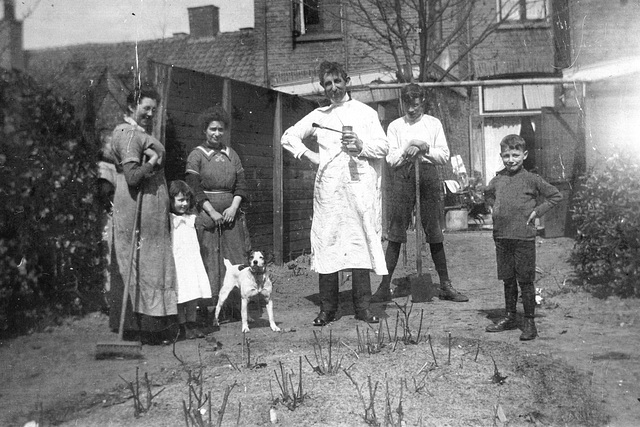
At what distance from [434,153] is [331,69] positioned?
148 cm

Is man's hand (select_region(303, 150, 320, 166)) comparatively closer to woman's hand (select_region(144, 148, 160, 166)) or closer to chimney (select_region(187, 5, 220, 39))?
woman's hand (select_region(144, 148, 160, 166))

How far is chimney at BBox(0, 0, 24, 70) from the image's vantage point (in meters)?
5.26

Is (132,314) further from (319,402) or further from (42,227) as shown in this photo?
(319,402)

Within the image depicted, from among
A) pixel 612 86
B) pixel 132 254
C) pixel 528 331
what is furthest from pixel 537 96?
pixel 132 254

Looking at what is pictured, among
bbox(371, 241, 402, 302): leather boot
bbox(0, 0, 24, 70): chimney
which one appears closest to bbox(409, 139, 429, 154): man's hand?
bbox(371, 241, 402, 302): leather boot

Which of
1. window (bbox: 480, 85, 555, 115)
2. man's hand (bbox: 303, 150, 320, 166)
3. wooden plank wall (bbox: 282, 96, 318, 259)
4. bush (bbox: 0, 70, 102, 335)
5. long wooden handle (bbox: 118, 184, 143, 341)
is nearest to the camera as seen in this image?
long wooden handle (bbox: 118, 184, 143, 341)

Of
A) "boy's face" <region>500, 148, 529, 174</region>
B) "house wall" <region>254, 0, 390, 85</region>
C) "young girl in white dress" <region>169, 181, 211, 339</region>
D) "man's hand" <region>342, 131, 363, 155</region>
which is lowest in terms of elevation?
"young girl in white dress" <region>169, 181, 211, 339</region>

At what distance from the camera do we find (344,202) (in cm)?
561

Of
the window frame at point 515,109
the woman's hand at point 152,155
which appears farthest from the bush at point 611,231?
the window frame at point 515,109

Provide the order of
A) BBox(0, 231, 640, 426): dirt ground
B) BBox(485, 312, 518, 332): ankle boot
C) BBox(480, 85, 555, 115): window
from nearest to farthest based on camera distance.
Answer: BBox(0, 231, 640, 426): dirt ground → BBox(485, 312, 518, 332): ankle boot → BBox(480, 85, 555, 115): window

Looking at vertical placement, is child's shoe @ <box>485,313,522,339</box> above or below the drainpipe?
below

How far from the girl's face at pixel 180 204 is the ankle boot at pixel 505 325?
2.63 meters

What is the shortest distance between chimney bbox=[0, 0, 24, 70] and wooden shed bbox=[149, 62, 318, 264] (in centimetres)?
107

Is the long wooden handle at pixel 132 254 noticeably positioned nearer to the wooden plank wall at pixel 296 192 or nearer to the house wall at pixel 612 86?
the wooden plank wall at pixel 296 192
